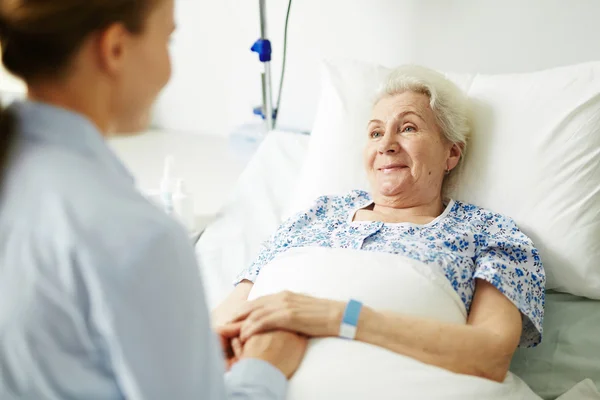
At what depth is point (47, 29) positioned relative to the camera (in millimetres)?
584

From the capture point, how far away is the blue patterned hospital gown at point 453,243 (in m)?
1.20

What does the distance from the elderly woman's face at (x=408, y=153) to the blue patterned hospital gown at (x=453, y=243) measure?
78 millimetres

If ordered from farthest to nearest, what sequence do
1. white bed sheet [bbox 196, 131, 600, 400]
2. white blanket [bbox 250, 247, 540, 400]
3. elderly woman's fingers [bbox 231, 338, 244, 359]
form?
white bed sheet [bbox 196, 131, 600, 400]
elderly woman's fingers [bbox 231, 338, 244, 359]
white blanket [bbox 250, 247, 540, 400]

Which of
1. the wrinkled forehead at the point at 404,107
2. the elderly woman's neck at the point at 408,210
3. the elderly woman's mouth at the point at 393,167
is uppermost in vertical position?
the wrinkled forehead at the point at 404,107

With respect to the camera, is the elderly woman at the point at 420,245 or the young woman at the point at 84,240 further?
the elderly woman at the point at 420,245

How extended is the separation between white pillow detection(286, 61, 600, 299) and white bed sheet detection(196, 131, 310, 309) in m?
0.19

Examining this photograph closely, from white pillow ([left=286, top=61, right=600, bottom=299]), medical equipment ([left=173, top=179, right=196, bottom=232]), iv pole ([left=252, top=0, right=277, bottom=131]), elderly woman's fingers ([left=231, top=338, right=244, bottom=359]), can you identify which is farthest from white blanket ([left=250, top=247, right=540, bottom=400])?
iv pole ([left=252, top=0, right=277, bottom=131])

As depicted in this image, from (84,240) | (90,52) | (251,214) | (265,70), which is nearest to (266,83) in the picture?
(265,70)

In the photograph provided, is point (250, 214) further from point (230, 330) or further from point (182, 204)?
point (230, 330)

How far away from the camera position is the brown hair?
57 centimetres

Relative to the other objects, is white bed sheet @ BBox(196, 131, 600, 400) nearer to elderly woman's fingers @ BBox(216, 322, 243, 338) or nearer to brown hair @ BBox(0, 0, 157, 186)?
elderly woman's fingers @ BBox(216, 322, 243, 338)

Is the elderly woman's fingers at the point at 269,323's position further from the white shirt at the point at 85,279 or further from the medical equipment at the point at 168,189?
the medical equipment at the point at 168,189

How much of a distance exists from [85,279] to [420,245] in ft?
2.71

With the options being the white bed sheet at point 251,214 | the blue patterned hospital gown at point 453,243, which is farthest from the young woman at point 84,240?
the white bed sheet at point 251,214
